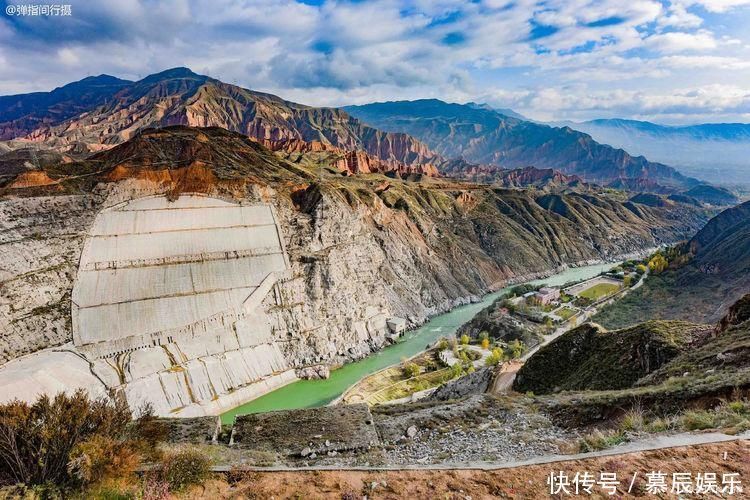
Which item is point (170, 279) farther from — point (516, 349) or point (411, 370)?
point (516, 349)

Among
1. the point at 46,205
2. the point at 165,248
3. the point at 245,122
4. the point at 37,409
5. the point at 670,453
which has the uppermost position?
the point at 245,122

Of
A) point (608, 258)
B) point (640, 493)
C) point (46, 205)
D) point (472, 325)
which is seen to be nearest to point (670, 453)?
point (640, 493)

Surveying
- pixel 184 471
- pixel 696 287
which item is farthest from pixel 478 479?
pixel 696 287

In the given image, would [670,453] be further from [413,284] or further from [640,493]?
[413,284]

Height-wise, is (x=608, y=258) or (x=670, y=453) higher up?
(x=670, y=453)

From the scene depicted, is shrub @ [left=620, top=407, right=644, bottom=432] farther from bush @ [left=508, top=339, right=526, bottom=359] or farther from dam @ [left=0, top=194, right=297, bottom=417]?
bush @ [left=508, top=339, right=526, bottom=359]

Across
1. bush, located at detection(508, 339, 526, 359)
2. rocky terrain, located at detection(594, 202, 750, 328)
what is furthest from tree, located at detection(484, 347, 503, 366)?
rocky terrain, located at detection(594, 202, 750, 328)
